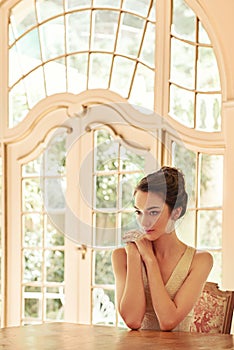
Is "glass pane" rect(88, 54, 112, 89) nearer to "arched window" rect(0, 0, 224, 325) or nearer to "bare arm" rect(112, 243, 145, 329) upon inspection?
"arched window" rect(0, 0, 224, 325)

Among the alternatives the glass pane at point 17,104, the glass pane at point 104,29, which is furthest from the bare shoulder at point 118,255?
the glass pane at point 17,104

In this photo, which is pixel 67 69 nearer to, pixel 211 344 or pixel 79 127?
pixel 79 127

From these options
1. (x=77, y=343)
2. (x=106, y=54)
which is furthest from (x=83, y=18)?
(x=77, y=343)

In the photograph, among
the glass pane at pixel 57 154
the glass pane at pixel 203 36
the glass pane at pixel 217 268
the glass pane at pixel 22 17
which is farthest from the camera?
the glass pane at pixel 22 17

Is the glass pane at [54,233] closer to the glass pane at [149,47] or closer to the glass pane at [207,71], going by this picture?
the glass pane at [149,47]

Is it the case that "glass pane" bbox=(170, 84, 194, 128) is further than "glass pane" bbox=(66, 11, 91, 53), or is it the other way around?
"glass pane" bbox=(66, 11, 91, 53)

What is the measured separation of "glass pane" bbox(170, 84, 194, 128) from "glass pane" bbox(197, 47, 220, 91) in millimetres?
117

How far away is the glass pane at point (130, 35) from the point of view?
5270mm

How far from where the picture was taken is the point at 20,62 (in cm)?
598

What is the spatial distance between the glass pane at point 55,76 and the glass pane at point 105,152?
55cm

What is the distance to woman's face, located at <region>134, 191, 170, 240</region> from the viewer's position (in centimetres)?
307

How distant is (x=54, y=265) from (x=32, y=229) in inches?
14.7

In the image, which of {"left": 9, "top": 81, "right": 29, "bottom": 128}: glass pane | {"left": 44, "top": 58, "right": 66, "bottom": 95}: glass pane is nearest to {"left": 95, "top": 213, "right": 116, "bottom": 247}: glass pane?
{"left": 44, "top": 58, "right": 66, "bottom": 95}: glass pane


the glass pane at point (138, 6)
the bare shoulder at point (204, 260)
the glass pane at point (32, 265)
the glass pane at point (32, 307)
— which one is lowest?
the glass pane at point (32, 307)
